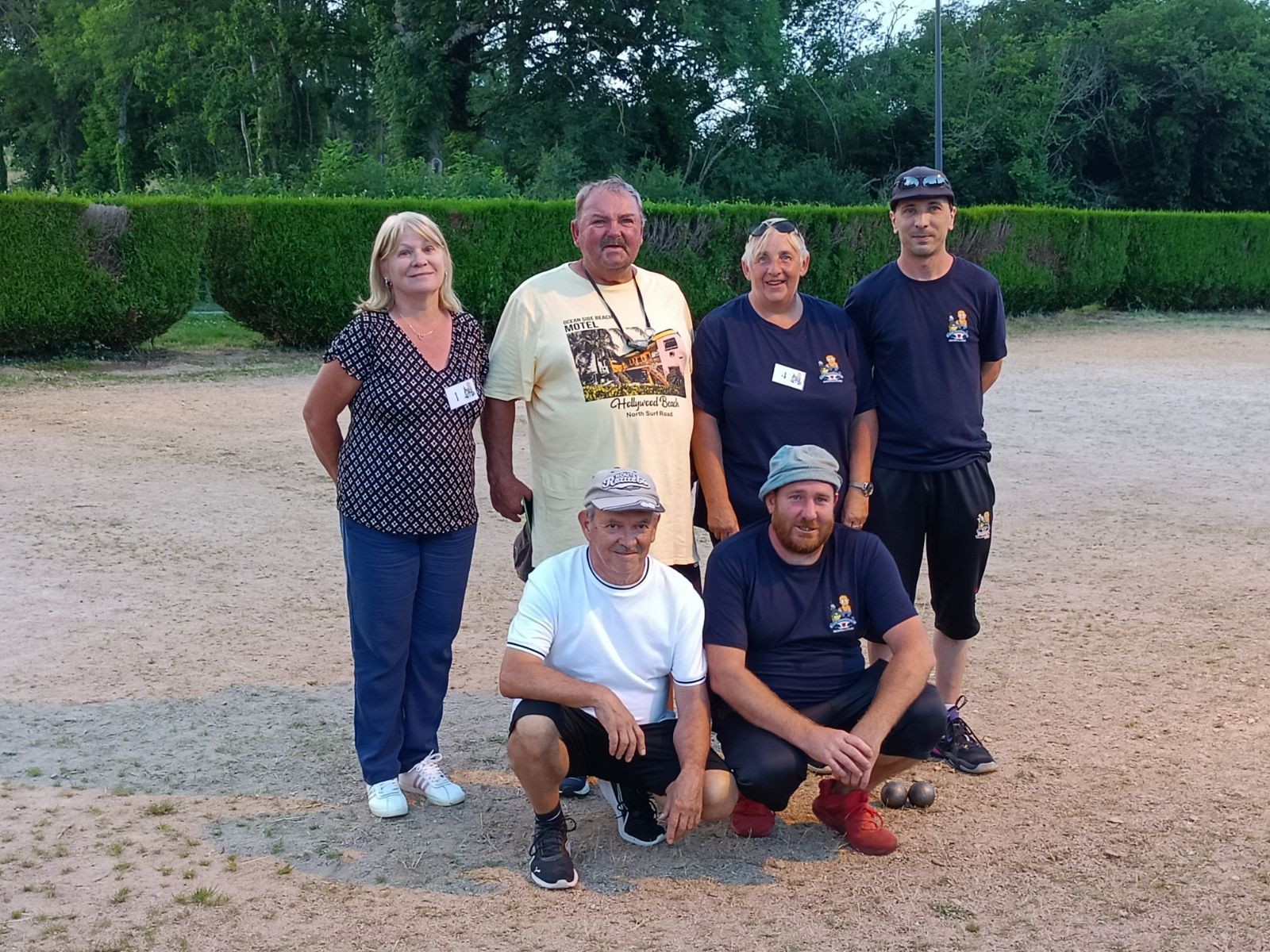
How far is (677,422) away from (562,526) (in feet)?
1.55

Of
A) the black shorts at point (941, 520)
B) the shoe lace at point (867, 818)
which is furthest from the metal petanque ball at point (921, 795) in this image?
the black shorts at point (941, 520)

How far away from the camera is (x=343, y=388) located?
3.87m

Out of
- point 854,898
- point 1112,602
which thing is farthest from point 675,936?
point 1112,602

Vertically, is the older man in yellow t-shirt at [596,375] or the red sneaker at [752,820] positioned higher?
the older man in yellow t-shirt at [596,375]

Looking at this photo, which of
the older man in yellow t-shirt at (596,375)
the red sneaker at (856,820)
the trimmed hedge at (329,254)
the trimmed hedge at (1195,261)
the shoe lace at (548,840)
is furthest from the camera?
the trimmed hedge at (1195,261)

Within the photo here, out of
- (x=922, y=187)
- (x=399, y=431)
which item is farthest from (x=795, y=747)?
(x=922, y=187)

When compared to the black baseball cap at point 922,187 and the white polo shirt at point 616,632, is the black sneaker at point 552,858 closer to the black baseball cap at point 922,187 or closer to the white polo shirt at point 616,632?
→ the white polo shirt at point 616,632

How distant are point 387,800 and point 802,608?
4.52ft

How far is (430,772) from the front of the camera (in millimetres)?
4137

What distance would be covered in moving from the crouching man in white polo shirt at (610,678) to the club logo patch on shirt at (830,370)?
77cm

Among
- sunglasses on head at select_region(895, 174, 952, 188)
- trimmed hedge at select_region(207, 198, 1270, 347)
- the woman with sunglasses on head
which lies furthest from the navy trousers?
trimmed hedge at select_region(207, 198, 1270, 347)

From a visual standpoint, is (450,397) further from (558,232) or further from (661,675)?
(558,232)

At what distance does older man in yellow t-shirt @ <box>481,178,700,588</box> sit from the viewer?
3895 millimetres

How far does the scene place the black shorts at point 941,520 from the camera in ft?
14.0
